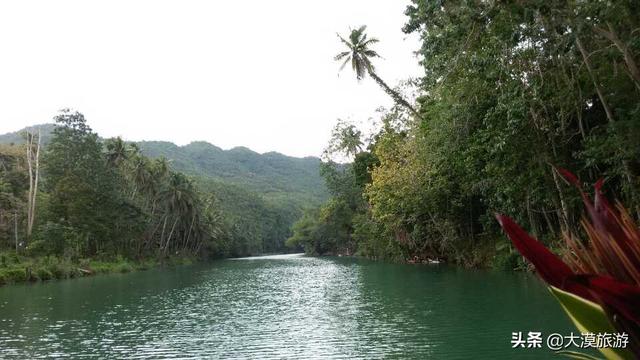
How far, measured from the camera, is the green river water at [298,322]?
1194cm

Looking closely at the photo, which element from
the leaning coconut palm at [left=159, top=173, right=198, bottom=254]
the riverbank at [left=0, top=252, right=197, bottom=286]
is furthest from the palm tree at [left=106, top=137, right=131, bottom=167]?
the riverbank at [left=0, top=252, right=197, bottom=286]

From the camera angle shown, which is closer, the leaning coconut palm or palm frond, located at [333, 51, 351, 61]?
palm frond, located at [333, 51, 351, 61]

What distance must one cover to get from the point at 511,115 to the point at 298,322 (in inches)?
347

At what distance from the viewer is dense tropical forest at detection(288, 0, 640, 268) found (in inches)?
518

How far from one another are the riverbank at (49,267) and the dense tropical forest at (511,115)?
24.4 meters

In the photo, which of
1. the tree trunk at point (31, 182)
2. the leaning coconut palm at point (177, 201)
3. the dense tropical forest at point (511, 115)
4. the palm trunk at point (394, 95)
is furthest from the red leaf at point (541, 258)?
the leaning coconut palm at point (177, 201)

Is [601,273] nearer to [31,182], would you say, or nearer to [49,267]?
[49,267]

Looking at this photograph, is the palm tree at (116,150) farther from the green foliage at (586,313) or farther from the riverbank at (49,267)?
the green foliage at (586,313)

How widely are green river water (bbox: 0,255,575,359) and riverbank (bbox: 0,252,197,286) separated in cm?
1082

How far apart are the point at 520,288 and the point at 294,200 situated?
453 feet

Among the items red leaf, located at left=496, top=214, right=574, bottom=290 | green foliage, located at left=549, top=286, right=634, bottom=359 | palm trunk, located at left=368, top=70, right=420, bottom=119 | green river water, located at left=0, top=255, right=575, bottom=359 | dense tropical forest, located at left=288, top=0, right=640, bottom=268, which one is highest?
palm trunk, located at left=368, top=70, right=420, bottom=119

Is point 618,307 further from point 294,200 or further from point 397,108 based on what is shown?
point 294,200

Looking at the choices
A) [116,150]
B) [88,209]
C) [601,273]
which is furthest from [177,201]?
[601,273]

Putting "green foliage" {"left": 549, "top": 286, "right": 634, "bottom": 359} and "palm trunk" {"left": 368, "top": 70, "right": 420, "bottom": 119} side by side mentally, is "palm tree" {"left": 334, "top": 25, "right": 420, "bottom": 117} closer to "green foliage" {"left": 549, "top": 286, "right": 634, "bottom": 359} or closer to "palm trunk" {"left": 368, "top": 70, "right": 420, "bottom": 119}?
"palm trunk" {"left": 368, "top": 70, "right": 420, "bottom": 119}
